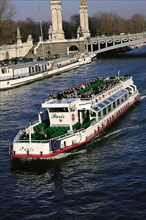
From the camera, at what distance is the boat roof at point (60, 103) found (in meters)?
18.9

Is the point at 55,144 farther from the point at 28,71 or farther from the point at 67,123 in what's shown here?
the point at 28,71

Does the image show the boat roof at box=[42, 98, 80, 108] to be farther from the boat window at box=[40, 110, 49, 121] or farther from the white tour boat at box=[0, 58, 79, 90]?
the white tour boat at box=[0, 58, 79, 90]

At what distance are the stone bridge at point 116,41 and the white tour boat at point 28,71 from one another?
13164mm

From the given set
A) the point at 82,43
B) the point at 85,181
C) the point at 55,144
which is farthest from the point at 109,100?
the point at 82,43

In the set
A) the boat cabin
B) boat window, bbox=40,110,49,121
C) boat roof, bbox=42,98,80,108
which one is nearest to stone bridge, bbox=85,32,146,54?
boat window, bbox=40,110,49,121

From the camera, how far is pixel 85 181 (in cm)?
1495

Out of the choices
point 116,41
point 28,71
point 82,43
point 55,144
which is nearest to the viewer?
point 55,144

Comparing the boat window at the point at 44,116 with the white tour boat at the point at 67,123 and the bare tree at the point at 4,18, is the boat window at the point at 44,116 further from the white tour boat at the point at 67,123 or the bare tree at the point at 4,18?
the bare tree at the point at 4,18

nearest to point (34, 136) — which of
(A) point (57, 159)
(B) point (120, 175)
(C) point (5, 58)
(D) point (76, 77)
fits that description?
(A) point (57, 159)

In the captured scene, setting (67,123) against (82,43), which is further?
(82,43)

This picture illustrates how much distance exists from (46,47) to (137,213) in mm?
58177

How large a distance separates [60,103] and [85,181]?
16.0 ft

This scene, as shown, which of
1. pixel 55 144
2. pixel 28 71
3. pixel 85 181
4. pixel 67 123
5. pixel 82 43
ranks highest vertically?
pixel 82 43

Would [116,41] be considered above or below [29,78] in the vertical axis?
above
